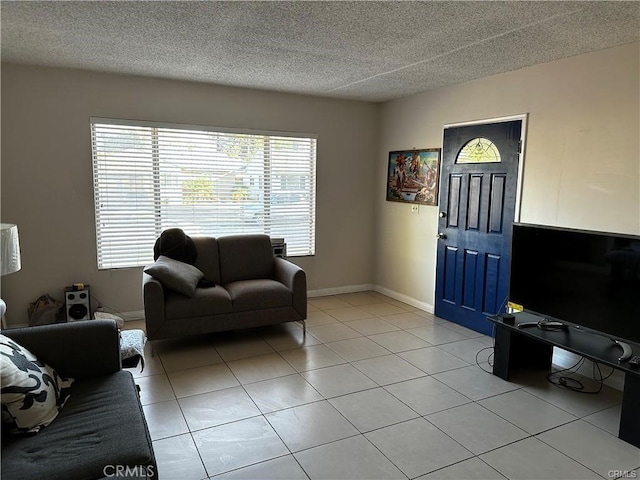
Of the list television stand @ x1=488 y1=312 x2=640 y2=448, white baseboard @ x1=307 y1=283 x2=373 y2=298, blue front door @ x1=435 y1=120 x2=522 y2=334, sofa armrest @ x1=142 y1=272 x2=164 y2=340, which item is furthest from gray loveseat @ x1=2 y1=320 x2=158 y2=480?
white baseboard @ x1=307 y1=283 x2=373 y2=298

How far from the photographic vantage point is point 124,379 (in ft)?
7.36

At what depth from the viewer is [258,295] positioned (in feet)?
12.9

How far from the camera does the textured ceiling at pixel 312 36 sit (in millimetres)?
2480

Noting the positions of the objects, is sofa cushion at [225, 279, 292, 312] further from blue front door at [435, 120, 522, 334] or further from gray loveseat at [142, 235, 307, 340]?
blue front door at [435, 120, 522, 334]

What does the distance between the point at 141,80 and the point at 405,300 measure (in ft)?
12.2

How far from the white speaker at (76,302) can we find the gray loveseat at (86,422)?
206 centimetres

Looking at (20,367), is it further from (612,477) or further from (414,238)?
(414,238)

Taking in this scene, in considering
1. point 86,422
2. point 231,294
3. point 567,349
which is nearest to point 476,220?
point 567,349

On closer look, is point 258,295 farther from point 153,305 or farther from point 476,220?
point 476,220

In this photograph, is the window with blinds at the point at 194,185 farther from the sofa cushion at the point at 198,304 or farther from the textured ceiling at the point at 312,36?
the sofa cushion at the point at 198,304

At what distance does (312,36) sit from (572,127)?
2.09 meters

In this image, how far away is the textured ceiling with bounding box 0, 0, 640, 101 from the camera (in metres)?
2.48

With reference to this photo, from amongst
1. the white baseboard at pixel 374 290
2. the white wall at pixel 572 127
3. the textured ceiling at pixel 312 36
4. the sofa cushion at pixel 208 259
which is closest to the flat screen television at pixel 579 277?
the white wall at pixel 572 127

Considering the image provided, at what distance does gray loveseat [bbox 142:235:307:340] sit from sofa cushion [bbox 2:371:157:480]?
156 cm
